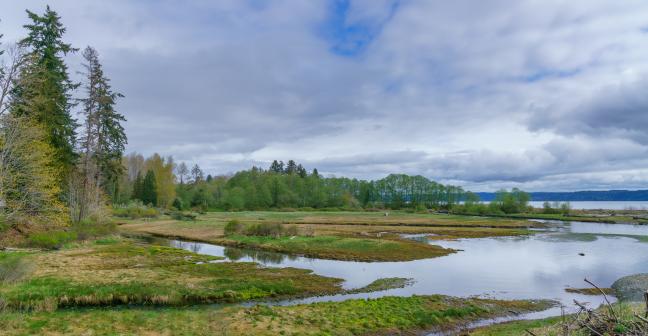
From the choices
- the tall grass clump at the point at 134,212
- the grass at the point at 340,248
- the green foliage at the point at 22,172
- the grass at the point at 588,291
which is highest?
the green foliage at the point at 22,172

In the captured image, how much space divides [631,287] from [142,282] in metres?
30.7

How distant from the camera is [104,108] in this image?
48.3 meters

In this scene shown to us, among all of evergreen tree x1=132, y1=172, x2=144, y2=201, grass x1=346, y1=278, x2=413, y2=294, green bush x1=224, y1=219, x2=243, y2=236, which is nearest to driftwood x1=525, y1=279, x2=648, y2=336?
grass x1=346, y1=278, x2=413, y2=294

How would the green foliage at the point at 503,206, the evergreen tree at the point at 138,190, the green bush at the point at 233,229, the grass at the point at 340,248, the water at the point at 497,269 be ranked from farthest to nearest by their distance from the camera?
the green foliage at the point at 503,206 < the evergreen tree at the point at 138,190 < the green bush at the point at 233,229 < the grass at the point at 340,248 < the water at the point at 497,269

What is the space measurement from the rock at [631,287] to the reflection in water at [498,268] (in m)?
1.09

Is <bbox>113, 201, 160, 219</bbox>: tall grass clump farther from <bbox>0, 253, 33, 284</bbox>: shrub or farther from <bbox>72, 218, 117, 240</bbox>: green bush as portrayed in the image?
<bbox>0, 253, 33, 284</bbox>: shrub

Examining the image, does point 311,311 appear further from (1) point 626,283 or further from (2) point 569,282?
(1) point 626,283

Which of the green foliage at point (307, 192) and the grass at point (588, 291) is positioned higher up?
the green foliage at point (307, 192)

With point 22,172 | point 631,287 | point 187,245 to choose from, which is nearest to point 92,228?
point 187,245

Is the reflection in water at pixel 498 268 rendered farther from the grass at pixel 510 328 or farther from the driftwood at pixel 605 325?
the driftwood at pixel 605 325

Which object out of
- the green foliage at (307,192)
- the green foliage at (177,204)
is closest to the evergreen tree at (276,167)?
the green foliage at (307,192)

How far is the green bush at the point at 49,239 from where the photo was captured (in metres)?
34.5

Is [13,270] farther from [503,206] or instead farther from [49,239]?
[503,206]

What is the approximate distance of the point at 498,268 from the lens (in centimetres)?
3484
